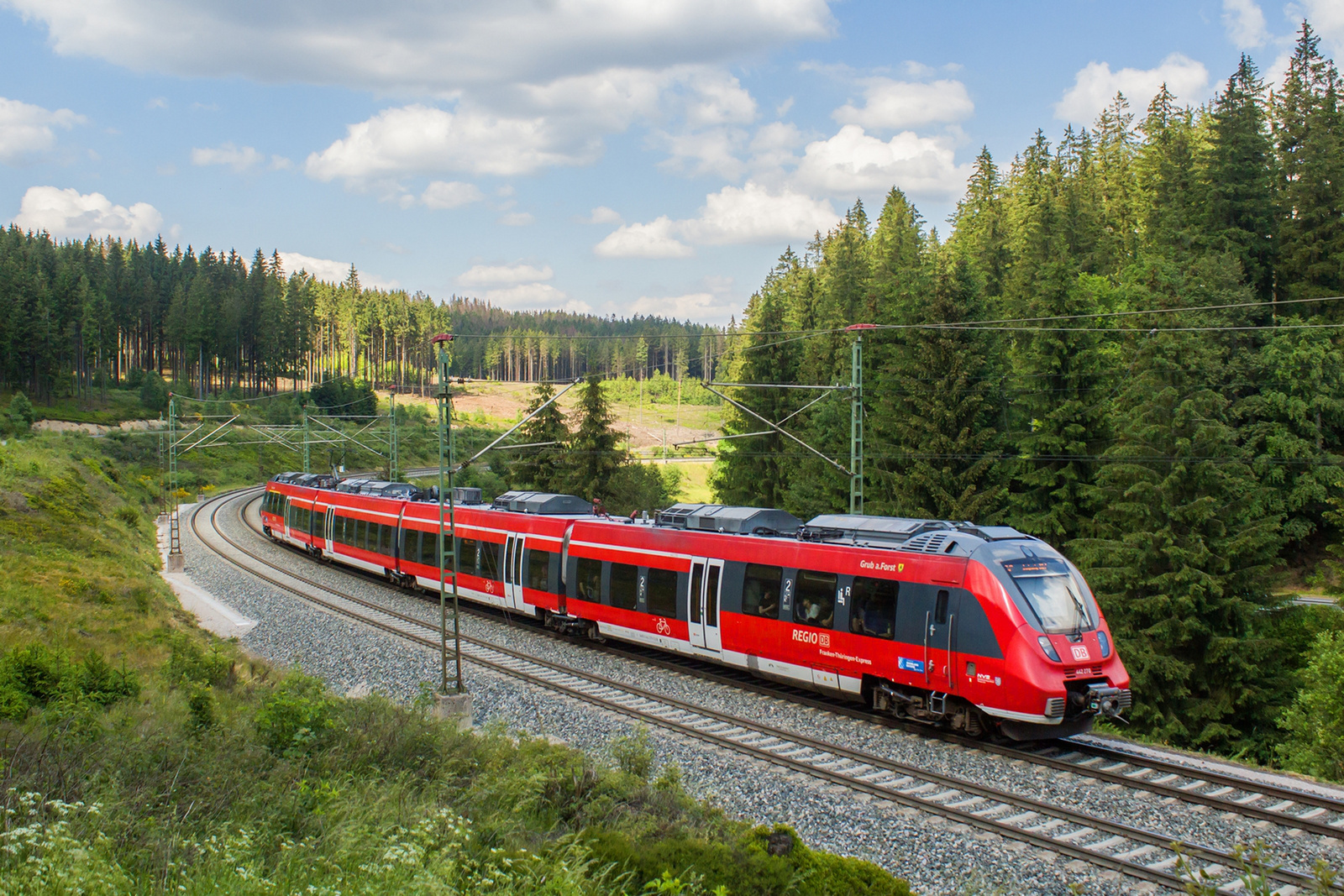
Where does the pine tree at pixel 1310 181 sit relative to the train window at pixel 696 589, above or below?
above

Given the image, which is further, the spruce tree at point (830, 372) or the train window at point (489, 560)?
the spruce tree at point (830, 372)

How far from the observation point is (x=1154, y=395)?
2627 centimetres

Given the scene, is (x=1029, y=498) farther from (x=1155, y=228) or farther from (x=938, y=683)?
(x=1155, y=228)

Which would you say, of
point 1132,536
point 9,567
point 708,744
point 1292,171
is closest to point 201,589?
point 9,567

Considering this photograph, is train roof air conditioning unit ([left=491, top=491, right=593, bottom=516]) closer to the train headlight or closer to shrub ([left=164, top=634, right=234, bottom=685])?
shrub ([left=164, top=634, right=234, bottom=685])

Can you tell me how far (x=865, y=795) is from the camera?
11.1m

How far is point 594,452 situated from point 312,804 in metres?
39.1

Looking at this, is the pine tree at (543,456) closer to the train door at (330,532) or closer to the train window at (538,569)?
the train door at (330,532)

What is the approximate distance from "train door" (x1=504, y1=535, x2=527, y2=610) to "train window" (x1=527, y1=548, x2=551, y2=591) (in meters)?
0.40

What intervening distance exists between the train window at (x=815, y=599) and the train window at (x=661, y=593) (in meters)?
3.79

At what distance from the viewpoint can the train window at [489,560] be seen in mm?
25234

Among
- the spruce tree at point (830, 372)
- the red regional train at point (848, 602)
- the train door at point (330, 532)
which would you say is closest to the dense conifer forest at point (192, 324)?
the spruce tree at point (830, 372)

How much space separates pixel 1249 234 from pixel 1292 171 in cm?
523

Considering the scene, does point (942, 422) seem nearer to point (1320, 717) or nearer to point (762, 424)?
point (1320, 717)
